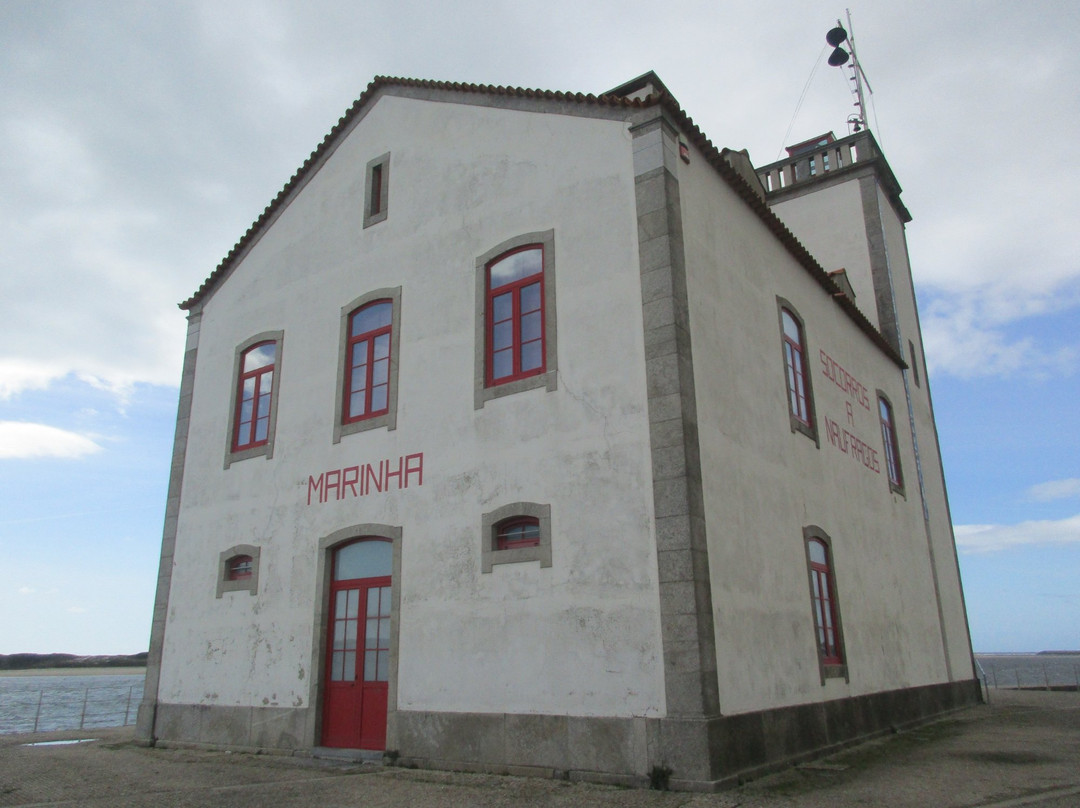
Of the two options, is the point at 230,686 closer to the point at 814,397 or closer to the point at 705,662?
the point at 705,662

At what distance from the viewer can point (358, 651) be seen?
10508mm

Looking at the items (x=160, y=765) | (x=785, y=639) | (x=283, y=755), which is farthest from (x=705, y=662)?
(x=160, y=765)

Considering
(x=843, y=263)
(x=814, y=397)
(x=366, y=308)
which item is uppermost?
(x=843, y=263)

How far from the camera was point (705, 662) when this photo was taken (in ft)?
25.2

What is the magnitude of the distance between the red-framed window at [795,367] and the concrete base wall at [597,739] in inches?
154

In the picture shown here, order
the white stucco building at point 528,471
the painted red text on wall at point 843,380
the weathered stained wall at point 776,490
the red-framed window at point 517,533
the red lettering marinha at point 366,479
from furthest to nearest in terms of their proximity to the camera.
Answer: the painted red text on wall at point 843,380 → the red lettering marinha at point 366,479 → the red-framed window at point 517,533 → the weathered stained wall at point 776,490 → the white stucco building at point 528,471

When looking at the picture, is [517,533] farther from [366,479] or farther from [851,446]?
[851,446]

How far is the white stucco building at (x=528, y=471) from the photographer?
835cm

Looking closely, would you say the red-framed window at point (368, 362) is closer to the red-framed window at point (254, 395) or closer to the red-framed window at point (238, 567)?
the red-framed window at point (254, 395)

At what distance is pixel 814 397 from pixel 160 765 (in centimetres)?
1006

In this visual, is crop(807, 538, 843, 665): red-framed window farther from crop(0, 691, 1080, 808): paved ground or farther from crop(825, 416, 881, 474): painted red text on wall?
crop(825, 416, 881, 474): painted red text on wall

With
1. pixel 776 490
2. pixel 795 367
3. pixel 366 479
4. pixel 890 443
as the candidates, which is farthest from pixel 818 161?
pixel 366 479

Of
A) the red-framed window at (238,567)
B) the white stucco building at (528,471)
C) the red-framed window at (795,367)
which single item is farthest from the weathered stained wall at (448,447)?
the red-framed window at (795,367)

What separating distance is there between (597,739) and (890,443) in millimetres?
10878
